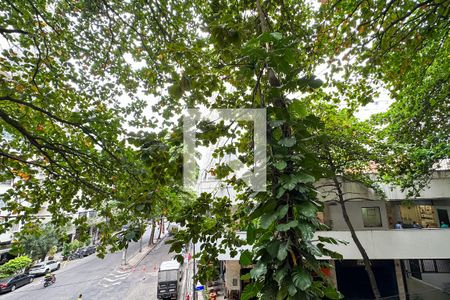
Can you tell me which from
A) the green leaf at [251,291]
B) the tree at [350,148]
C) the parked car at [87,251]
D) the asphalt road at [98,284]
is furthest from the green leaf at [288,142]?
the parked car at [87,251]

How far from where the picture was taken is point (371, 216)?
1280cm

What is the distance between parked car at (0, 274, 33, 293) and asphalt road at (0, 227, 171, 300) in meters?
0.37

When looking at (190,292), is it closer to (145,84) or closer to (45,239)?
(145,84)

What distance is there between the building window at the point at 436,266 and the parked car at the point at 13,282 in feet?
86.2

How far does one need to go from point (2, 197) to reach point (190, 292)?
43.3 ft

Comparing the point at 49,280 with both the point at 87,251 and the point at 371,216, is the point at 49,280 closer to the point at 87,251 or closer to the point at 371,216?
the point at 87,251

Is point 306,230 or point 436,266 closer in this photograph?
point 306,230

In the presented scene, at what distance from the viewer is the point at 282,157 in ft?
4.56

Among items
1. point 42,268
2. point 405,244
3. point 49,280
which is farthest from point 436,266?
point 42,268

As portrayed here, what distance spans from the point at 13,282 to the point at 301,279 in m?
22.5

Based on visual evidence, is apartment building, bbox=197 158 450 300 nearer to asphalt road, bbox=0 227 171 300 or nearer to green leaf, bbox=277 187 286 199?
asphalt road, bbox=0 227 171 300

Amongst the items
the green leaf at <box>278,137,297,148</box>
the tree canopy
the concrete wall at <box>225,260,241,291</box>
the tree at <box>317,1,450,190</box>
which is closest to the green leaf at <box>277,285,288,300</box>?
the tree canopy

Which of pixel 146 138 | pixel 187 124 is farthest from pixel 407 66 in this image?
pixel 146 138

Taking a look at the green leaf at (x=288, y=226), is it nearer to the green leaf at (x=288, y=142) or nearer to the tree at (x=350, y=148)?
the green leaf at (x=288, y=142)
